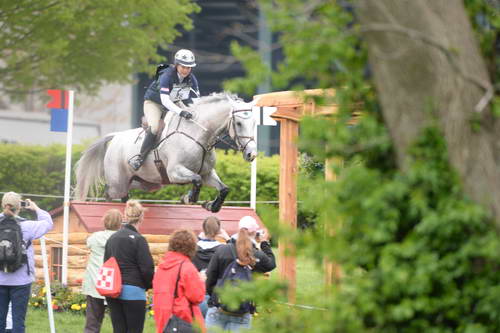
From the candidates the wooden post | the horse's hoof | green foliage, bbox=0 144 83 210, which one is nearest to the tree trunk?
the wooden post

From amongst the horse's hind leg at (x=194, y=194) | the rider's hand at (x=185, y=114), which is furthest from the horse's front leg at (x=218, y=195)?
the rider's hand at (x=185, y=114)

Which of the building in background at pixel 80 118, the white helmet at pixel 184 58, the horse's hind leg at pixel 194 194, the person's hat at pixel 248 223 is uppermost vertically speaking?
the building in background at pixel 80 118

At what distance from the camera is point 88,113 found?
38625 millimetres

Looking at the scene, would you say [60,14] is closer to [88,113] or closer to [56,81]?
[56,81]

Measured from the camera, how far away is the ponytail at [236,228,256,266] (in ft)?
23.0

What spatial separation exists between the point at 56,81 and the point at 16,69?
102 cm

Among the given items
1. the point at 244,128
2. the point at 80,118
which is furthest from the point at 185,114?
the point at 80,118

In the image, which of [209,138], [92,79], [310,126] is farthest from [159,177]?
[92,79]

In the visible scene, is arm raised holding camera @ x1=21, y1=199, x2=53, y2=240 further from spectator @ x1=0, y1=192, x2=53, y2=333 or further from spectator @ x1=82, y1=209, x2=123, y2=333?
spectator @ x1=82, y1=209, x2=123, y2=333

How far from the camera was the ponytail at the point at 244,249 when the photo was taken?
23.0ft

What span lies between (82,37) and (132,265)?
14.6 meters

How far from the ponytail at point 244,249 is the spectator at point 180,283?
38 cm

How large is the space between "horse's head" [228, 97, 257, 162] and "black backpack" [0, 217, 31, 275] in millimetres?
2955

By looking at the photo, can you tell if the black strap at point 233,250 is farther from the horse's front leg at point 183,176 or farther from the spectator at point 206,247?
the horse's front leg at point 183,176
